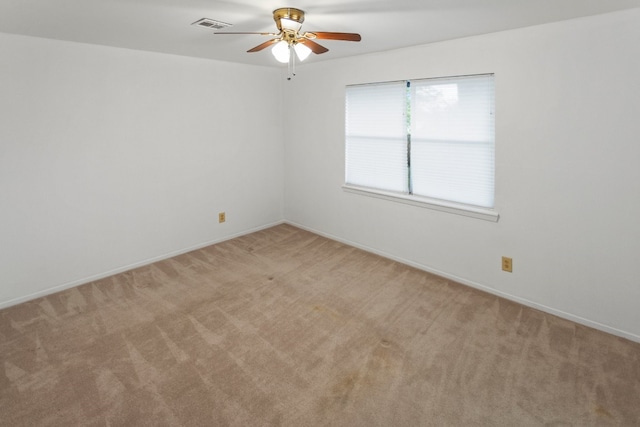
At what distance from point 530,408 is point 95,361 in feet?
8.75

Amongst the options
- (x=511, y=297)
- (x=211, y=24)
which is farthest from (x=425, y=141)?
(x=211, y=24)

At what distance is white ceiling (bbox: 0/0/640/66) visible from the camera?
2.10 metres

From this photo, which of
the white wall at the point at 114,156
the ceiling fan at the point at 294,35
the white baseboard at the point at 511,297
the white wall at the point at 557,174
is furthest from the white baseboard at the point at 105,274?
the ceiling fan at the point at 294,35

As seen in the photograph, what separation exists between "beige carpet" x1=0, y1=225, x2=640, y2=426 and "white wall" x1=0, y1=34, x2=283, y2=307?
1.52ft

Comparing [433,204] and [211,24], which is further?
[433,204]

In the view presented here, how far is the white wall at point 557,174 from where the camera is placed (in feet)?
7.78

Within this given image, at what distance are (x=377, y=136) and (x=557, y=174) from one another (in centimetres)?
180

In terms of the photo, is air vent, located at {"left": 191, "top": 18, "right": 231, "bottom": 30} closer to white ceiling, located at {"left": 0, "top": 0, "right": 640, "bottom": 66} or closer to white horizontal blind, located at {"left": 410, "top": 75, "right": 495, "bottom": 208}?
white ceiling, located at {"left": 0, "top": 0, "right": 640, "bottom": 66}

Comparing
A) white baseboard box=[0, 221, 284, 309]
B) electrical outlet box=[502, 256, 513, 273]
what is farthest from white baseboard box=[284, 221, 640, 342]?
white baseboard box=[0, 221, 284, 309]

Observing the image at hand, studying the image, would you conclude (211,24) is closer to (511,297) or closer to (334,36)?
(334,36)

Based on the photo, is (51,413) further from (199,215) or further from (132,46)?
(132,46)

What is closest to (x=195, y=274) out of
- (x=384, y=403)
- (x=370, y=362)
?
(x=370, y=362)

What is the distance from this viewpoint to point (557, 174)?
2.65 metres

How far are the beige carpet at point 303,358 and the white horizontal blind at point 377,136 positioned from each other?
1160mm
